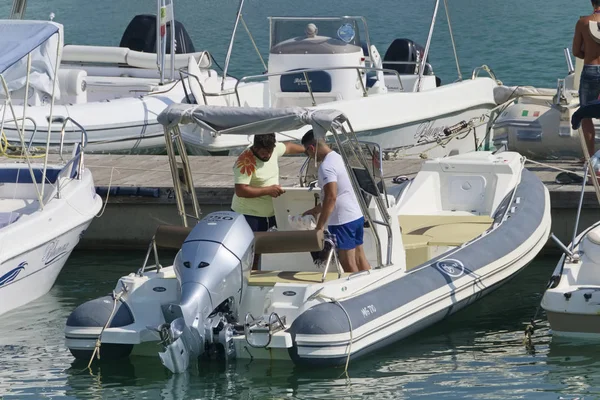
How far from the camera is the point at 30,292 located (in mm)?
9648

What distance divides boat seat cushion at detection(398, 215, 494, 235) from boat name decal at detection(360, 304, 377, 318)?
2142mm

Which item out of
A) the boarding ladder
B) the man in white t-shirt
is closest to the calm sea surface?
the man in white t-shirt

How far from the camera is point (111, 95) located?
1650 cm

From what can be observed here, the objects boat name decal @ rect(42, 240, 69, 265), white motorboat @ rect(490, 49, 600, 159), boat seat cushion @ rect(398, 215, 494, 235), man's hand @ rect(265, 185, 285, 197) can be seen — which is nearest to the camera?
man's hand @ rect(265, 185, 285, 197)

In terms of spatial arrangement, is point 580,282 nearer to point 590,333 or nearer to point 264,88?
point 590,333

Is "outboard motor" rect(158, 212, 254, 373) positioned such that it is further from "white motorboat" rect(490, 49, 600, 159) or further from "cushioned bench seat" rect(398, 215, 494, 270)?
"white motorboat" rect(490, 49, 600, 159)

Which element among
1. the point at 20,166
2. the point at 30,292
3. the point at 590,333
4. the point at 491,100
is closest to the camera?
the point at 590,333

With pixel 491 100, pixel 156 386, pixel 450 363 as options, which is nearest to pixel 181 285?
pixel 156 386

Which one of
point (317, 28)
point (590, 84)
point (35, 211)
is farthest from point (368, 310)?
point (317, 28)

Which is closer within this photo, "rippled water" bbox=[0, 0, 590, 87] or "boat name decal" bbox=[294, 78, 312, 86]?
"boat name decal" bbox=[294, 78, 312, 86]

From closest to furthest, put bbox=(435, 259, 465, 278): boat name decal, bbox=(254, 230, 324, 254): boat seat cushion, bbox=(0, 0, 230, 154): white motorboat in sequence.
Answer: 1. bbox=(254, 230, 324, 254): boat seat cushion
2. bbox=(435, 259, 465, 278): boat name decal
3. bbox=(0, 0, 230, 154): white motorboat

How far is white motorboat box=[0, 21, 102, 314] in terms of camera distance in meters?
9.28

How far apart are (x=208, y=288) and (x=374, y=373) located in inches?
48.8

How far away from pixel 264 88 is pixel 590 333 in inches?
300
